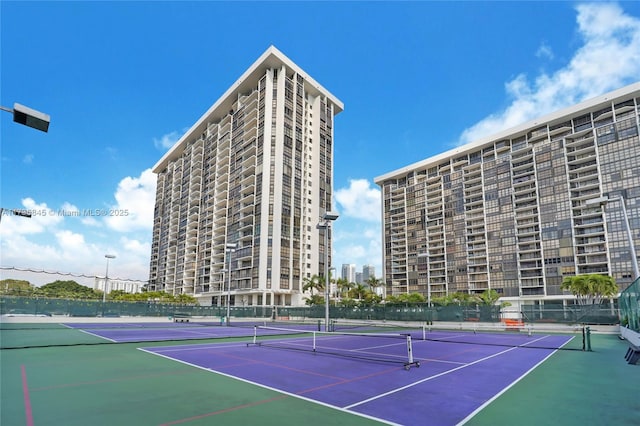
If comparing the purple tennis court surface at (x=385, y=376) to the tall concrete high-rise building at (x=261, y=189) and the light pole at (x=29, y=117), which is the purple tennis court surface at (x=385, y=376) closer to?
the light pole at (x=29, y=117)

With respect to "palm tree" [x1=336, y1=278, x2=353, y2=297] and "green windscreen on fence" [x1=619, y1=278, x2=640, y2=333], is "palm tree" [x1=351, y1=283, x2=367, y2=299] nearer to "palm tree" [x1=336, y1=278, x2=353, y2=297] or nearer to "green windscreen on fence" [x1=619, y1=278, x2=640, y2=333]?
"palm tree" [x1=336, y1=278, x2=353, y2=297]

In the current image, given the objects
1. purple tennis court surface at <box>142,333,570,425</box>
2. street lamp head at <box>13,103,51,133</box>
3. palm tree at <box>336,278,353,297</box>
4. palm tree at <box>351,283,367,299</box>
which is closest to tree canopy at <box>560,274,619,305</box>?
palm tree at <box>351,283,367,299</box>

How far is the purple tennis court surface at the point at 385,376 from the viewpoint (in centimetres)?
805

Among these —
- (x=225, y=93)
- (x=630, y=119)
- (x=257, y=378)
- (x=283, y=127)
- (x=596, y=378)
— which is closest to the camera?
(x=257, y=378)

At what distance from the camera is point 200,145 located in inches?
4796

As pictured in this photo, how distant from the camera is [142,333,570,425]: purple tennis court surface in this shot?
8.05 metres

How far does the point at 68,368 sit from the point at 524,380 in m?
14.2

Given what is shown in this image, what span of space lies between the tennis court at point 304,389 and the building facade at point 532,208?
5870 cm

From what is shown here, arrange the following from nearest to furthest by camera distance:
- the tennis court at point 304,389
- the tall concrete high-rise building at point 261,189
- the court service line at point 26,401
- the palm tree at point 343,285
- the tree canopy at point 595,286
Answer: the court service line at point 26,401, the tennis court at point 304,389, the tree canopy at point 595,286, the tall concrete high-rise building at point 261,189, the palm tree at point 343,285

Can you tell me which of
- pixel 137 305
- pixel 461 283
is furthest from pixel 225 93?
pixel 461 283

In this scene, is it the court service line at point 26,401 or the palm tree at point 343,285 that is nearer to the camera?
the court service line at point 26,401

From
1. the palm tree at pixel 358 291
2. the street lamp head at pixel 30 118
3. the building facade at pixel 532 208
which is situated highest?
the building facade at pixel 532 208

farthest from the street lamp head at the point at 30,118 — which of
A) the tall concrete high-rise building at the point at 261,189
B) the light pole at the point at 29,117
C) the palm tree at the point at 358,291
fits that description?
the palm tree at the point at 358,291

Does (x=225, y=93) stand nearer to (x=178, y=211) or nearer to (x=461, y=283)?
(x=178, y=211)
